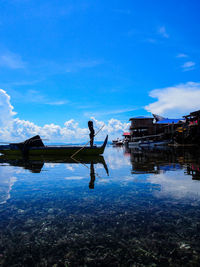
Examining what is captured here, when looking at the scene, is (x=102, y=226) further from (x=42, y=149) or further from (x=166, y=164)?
(x=42, y=149)

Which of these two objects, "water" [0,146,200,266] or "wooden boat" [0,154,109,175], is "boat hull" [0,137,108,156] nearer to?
"wooden boat" [0,154,109,175]

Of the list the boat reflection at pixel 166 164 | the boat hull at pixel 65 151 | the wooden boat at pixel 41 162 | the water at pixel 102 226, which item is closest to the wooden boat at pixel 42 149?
the boat hull at pixel 65 151

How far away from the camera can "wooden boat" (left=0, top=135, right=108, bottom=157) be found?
17.5 metres

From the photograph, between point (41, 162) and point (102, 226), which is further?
point (41, 162)

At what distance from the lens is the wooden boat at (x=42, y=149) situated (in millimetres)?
17495

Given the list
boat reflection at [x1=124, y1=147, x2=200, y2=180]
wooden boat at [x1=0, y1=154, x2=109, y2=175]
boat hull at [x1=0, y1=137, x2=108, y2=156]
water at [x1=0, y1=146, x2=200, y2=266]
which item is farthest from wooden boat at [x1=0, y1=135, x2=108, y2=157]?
water at [x1=0, y1=146, x2=200, y2=266]

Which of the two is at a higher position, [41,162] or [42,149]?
[42,149]

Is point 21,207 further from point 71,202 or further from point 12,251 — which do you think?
point 12,251

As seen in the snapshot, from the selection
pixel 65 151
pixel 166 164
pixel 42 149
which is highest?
pixel 42 149

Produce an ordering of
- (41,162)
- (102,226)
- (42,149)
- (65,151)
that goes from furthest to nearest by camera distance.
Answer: (42,149)
(65,151)
(41,162)
(102,226)

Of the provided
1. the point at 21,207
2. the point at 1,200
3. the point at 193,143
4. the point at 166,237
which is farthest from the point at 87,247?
the point at 193,143

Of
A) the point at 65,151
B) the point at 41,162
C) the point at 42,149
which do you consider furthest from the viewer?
the point at 42,149

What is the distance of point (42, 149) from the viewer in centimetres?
1906

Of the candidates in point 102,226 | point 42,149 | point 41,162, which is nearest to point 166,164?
point 102,226
